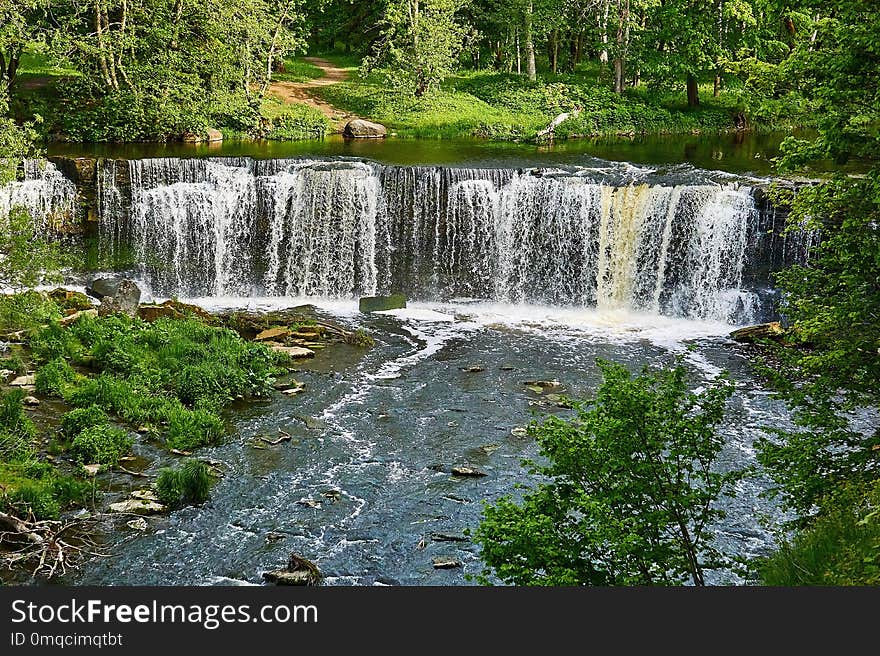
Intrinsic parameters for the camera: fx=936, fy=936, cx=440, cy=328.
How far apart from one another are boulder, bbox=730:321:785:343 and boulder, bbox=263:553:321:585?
11.3 metres

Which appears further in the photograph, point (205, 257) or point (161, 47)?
point (161, 47)

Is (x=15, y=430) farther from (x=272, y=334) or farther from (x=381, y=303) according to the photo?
(x=381, y=303)

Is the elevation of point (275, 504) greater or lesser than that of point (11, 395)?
lesser

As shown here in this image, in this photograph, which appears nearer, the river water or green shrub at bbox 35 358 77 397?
green shrub at bbox 35 358 77 397

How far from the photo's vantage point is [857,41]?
8.02 meters

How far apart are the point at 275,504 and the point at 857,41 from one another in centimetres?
831

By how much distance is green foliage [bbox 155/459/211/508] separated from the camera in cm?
1164

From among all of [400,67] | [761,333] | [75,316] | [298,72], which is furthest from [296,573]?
[298,72]

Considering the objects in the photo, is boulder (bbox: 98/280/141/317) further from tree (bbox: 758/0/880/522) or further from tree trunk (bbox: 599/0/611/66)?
tree trunk (bbox: 599/0/611/66)

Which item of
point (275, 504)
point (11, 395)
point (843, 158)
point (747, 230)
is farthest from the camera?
point (747, 230)

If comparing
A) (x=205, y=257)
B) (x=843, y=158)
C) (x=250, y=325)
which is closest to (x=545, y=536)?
(x=843, y=158)

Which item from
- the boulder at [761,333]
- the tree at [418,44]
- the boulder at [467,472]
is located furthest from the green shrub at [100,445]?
the tree at [418,44]

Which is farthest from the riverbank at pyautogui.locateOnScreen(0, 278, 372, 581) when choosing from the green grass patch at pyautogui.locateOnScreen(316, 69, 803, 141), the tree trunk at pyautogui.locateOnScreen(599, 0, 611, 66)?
the tree trunk at pyautogui.locateOnScreen(599, 0, 611, 66)

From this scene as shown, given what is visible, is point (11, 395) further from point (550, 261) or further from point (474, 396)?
point (550, 261)
